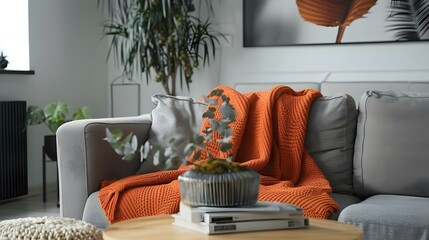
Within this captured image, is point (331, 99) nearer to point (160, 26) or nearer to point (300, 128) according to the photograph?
point (300, 128)

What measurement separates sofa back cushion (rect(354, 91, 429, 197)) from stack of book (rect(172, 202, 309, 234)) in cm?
107

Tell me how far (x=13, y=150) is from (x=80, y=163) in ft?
6.81

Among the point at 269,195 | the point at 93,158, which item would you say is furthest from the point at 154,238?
the point at 93,158

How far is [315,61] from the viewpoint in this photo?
17.0ft

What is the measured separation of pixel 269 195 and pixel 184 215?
79cm

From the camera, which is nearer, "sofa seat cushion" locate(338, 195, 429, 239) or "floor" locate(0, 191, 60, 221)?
"sofa seat cushion" locate(338, 195, 429, 239)

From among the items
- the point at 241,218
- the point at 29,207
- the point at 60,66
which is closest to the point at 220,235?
the point at 241,218

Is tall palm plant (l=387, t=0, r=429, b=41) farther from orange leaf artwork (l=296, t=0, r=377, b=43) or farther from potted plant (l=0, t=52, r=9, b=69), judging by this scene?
potted plant (l=0, t=52, r=9, b=69)

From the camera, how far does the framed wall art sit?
15.9 feet

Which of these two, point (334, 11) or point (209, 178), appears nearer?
point (209, 178)

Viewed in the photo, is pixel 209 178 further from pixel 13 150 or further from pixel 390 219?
pixel 13 150

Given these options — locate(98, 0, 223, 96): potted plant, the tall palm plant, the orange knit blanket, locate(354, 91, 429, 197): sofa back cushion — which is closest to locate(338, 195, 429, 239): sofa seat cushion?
the orange knit blanket

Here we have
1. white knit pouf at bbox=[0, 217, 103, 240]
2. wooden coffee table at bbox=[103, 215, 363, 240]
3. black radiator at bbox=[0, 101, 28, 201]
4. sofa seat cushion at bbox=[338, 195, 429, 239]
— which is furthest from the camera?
black radiator at bbox=[0, 101, 28, 201]

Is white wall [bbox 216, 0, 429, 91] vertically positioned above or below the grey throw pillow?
above
